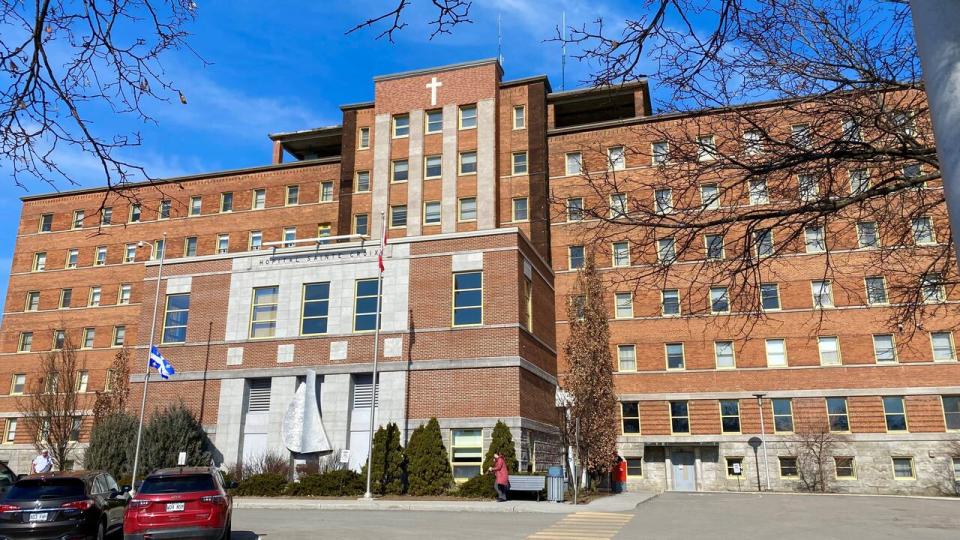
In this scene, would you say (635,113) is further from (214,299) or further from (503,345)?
(214,299)

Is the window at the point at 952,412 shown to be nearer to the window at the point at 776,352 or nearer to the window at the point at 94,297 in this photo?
the window at the point at 776,352

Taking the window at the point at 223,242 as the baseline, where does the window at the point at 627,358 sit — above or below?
below

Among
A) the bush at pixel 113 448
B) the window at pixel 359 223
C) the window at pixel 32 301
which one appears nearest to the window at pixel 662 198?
the bush at pixel 113 448

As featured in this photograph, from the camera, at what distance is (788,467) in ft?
138

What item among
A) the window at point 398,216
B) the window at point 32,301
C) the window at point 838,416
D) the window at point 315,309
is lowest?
the window at point 838,416

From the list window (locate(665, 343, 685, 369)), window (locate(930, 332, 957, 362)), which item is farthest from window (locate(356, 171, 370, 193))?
window (locate(930, 332, 957, 362))

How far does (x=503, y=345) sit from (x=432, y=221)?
18332mm

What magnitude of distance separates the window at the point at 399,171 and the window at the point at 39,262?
32599 mm

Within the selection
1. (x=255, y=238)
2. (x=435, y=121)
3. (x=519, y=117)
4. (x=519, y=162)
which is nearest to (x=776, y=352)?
(x=519, y=162)

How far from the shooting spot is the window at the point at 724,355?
1735 inches

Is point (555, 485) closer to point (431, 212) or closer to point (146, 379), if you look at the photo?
point (146, 379)

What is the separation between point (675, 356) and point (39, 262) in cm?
5119

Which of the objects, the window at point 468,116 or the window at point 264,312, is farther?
the window at point 468,116

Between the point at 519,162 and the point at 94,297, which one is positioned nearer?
the point at 519,162
